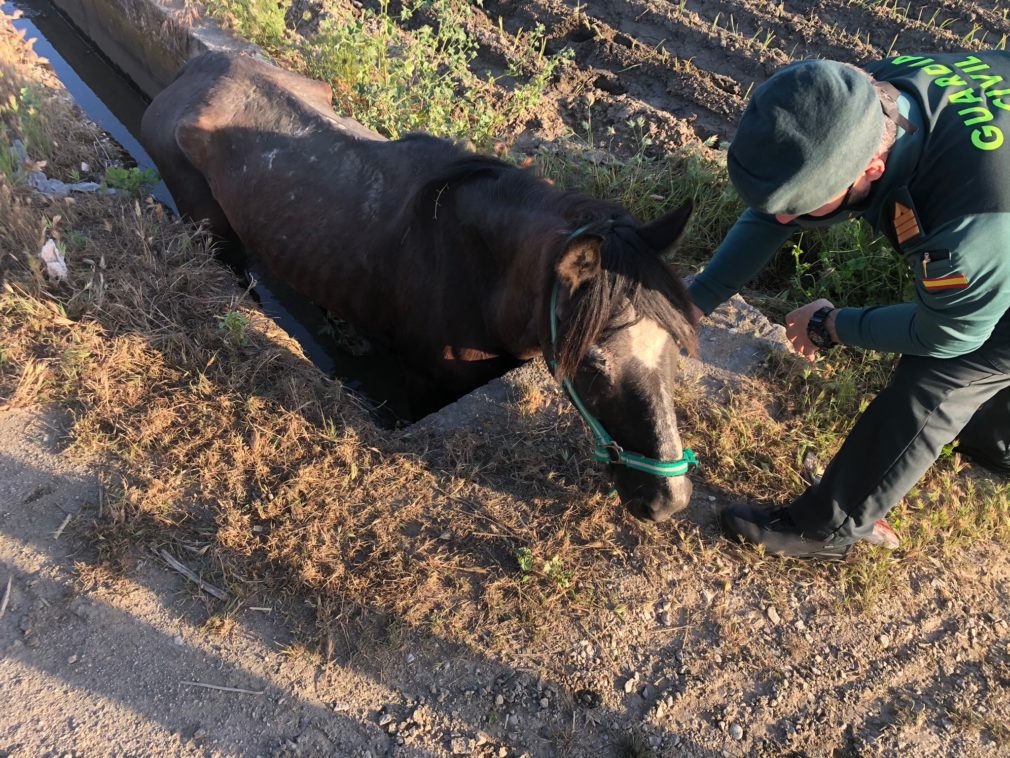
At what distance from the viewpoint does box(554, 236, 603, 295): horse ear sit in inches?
84.1

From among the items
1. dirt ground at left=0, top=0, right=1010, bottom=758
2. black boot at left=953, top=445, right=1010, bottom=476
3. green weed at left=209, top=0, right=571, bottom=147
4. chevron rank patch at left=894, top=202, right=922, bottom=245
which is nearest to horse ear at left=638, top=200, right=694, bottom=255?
chevron rank patch at left=894, top=202, right=922, bottom=245

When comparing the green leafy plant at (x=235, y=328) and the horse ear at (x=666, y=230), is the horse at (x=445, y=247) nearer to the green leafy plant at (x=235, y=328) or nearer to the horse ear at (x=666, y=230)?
the horse ear at (x=666, y=230)

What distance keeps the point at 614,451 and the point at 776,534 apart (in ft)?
3.25

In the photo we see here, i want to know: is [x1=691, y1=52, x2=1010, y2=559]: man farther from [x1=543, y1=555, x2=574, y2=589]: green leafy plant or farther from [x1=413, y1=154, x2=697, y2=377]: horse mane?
[x1=543, y1=555, x2=574, y2=589]: green leafy plant

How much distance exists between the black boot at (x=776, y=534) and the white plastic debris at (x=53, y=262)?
4.04 metres

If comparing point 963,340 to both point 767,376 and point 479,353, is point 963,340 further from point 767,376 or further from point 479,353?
point 479,353

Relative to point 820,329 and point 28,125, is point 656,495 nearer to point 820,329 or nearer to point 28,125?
point 820,329

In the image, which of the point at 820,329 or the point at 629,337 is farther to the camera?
the point at 820,329

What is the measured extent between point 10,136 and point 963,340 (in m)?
6.62

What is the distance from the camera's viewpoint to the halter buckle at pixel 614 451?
8.21 ft

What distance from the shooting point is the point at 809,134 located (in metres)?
1.86

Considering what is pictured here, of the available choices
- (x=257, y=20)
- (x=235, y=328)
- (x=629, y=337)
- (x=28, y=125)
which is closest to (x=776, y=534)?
(x=629, y=337)

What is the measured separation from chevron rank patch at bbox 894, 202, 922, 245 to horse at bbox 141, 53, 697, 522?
0.73 meters

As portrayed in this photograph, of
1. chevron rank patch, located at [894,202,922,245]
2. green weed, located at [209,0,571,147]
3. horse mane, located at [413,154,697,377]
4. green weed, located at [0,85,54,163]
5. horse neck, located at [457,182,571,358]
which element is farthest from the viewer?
green weed, located at [209,0,571,147]
